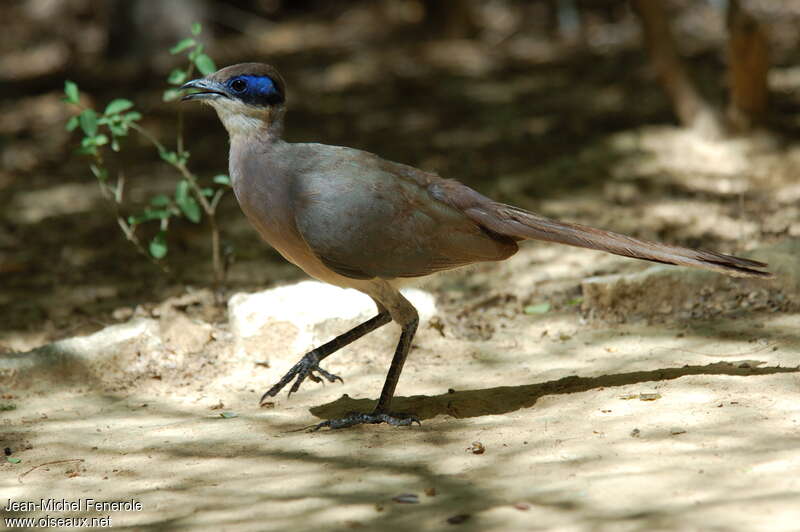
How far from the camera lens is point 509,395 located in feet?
15.6

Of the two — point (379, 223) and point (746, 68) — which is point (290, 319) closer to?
point (379, 223)

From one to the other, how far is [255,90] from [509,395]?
1.94 m

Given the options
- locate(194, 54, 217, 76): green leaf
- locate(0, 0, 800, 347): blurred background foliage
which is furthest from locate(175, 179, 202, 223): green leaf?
locate(0, 0, 800, 347): blurred background foliage

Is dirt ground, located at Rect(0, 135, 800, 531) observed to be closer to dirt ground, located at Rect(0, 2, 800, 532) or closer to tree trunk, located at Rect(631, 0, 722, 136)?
dirt ground, located at Rect(0, 2, 800, 532)

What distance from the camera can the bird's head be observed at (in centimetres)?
464

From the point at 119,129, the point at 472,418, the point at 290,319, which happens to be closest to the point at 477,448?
the point at 472,418

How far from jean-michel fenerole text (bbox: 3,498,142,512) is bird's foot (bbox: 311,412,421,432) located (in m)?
1.02

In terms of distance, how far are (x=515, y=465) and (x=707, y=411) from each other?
0.96 metres

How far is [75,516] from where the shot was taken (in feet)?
11.7

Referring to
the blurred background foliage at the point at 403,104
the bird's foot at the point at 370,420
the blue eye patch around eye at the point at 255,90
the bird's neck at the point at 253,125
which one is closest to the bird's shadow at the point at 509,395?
the bird's foot at the point at 370,420

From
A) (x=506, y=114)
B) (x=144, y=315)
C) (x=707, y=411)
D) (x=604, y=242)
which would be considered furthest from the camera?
(x=506, y=114)

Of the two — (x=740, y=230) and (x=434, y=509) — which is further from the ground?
(x=740, y=230)

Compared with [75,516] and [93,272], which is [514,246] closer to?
[75,516]

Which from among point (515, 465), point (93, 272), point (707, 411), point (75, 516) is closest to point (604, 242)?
point (707, 411)
